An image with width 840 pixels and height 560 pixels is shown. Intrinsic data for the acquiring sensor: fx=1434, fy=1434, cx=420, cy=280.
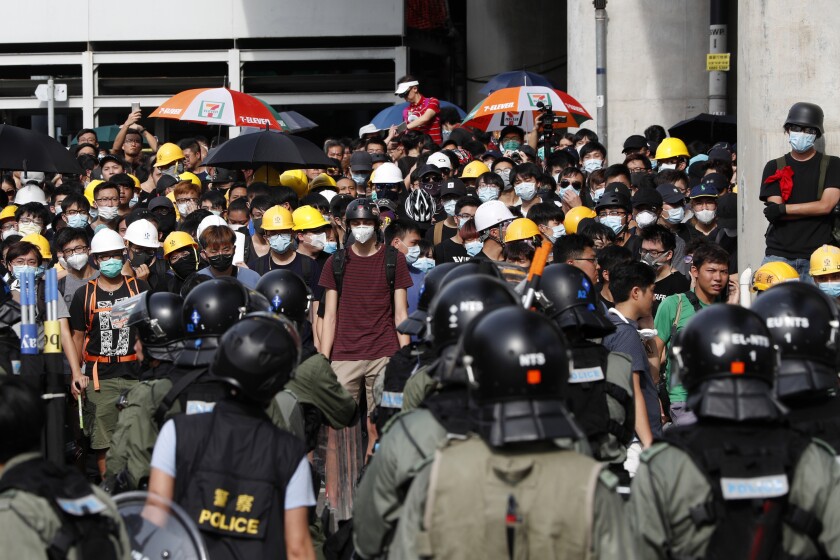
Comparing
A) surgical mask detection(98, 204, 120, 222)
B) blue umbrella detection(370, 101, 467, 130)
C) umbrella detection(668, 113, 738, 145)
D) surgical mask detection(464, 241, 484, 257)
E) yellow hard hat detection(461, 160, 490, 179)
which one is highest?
blue umbrella detection(370, 101, 467, 130)

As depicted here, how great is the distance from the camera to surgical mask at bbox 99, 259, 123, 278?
33.4 feet

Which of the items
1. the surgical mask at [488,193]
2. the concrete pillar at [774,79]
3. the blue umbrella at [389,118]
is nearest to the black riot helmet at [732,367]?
the concrete pillar at [774,79]

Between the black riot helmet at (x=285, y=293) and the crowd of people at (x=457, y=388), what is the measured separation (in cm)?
2

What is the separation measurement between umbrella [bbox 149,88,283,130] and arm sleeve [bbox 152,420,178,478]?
11251 mm

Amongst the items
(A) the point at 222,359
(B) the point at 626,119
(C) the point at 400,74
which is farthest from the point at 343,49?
(A) the point at 222,359

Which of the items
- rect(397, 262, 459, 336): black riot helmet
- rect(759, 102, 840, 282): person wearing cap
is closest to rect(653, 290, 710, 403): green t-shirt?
rect(759, 102, 840, 282): person wearing cap

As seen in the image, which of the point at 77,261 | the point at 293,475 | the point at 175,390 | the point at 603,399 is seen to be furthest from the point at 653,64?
the point at 293,475

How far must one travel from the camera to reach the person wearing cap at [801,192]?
10289mm

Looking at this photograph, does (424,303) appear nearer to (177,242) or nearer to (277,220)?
(177,242)

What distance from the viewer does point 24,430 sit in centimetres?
427

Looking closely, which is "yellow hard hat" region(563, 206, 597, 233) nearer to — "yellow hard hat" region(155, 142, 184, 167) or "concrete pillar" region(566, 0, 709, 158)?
"yellow hard hat" region(155, 142, 184, 167)

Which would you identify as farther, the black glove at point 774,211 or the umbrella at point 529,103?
the umbrella at point 529,103

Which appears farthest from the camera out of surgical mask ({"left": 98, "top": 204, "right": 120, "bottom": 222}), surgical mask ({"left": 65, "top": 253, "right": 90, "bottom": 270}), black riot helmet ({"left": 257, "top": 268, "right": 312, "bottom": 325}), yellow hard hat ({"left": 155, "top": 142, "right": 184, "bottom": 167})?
yellow hard hat ({"left": 155, "top": 142, "right": 184, "bottom": 167})

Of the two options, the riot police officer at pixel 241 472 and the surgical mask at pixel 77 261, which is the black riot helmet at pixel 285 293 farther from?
the surgical mask at pixel 77 261
